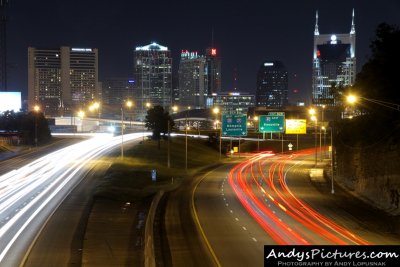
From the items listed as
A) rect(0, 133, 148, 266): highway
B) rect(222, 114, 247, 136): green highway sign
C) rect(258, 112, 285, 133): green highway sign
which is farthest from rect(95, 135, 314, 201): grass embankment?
rect(258, 112, 285, 133): green highway sign

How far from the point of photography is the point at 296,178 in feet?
259

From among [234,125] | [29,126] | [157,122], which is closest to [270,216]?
[234,125]

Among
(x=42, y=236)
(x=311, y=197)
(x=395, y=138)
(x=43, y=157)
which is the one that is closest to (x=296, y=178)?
(x=311, y=197)

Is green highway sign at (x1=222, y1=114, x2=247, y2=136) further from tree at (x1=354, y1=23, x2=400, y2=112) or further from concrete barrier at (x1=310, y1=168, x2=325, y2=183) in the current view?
tree at (x1=354, y1=23, x2=400, y2=112)

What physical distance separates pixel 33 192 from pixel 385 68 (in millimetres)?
35430

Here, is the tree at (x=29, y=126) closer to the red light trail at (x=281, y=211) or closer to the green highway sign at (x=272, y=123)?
the green highway sign at (x=272, y=123)

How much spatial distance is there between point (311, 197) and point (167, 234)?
983 inches

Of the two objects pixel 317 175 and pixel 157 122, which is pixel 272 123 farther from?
pixel 317 175

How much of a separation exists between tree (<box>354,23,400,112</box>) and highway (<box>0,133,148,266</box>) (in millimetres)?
31501

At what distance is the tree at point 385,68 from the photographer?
62.5 metres

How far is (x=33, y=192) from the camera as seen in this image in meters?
55.8

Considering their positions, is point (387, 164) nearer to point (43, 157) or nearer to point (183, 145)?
point (43, 157)

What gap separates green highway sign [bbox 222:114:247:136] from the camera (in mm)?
108688

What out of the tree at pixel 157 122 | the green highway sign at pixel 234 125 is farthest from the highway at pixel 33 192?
the green highway sign at pixel 234 125
